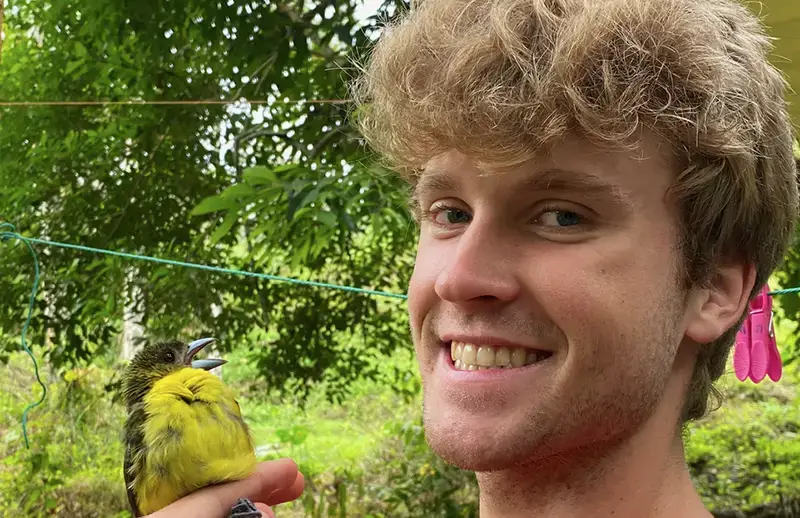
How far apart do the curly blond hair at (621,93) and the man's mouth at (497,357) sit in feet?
0.59

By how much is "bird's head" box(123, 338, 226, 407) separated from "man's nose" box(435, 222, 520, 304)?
592 millimetres

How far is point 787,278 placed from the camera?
6.28 feet

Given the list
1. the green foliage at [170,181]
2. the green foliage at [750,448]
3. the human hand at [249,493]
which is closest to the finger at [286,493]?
the human hand at [249,493]

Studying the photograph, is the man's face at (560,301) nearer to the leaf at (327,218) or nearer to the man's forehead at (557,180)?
the man's forehead at (557,180)

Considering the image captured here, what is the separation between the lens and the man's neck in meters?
0.77

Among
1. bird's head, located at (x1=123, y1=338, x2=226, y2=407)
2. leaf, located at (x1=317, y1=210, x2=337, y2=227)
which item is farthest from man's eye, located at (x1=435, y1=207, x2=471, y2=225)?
leaf, located at (x1=317, y1=210, x2=337, y2=227)

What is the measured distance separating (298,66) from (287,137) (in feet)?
0.76

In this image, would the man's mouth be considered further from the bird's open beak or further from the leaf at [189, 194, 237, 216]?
the leaf at [189, 194, 237, 216]

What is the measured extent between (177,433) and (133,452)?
0.26 ft

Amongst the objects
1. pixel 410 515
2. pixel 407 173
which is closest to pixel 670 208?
pixel 407 173

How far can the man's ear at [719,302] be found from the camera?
0.78 metres

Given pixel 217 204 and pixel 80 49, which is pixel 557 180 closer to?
pixel 217 204

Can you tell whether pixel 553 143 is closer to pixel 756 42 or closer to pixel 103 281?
pixel 756 42

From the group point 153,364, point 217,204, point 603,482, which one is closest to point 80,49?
point 217,204
